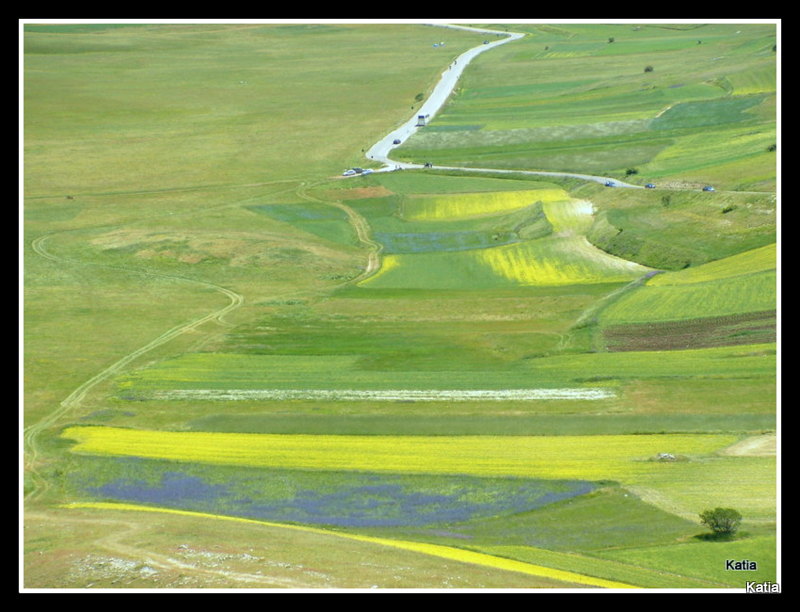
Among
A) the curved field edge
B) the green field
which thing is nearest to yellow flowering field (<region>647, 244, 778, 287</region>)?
the green field

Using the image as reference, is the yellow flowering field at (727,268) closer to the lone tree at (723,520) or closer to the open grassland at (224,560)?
the lone tree at (723,520)

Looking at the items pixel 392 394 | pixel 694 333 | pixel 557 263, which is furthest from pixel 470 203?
pixel 392 394

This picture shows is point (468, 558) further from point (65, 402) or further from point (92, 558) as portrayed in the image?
point (65, 402)

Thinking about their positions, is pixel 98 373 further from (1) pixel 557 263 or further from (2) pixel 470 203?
(2) pixel 470 203

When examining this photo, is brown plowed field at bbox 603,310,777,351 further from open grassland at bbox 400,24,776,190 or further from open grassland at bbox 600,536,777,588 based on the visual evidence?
open grassland at bbox 400,24,776,190

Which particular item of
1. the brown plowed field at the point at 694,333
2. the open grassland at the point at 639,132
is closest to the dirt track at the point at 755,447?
the brown plowed field at the point at 694,333

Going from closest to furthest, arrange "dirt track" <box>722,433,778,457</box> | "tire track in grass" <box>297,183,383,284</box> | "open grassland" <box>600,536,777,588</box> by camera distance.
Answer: "open grassland" <box>600,536,777,588</box> < "dirt track" <box>722,433,778,457</box> < "tire track in grass" <box>297,183,383,284</box>

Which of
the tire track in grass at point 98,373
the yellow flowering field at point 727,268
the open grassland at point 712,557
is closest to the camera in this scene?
the open grassland at point 712,557
